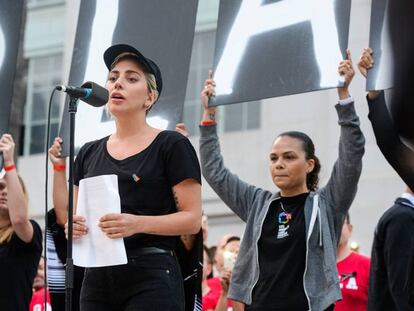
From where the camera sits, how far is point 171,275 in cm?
416

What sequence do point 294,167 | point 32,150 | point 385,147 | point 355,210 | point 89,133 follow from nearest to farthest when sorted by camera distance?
point 385,147 < point 294,167 < point 89,133 < point 355,210 < point 32,150

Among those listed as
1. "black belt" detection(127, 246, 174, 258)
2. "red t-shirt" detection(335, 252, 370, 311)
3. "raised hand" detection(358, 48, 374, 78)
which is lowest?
"red t-shirt" detection(335, 252, 370, 311)

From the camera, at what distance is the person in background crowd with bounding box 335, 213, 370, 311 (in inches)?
248

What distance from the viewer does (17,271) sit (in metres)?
5.78

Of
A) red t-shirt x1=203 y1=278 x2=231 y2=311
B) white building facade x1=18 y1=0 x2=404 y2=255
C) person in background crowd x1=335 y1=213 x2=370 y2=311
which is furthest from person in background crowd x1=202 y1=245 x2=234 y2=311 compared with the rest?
white building facade x1=18 y1=0 x2=404 y2=255

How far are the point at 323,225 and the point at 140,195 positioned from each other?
1.33 meters

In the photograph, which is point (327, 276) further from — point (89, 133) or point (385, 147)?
point (89, 133)

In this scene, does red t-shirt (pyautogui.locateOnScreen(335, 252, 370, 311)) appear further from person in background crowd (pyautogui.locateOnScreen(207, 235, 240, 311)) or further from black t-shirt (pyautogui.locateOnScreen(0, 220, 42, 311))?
black t-shirt (pyautogui.locateOnScreen(0, 220, 42, 311))

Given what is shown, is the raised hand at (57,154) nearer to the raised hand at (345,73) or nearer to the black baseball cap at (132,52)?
the black baseball cap at (132,52)

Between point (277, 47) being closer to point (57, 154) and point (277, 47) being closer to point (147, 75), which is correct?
point (147, 75)

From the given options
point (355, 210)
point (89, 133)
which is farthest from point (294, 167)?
point (355, 210)

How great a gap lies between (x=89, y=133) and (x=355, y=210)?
26.3 ft

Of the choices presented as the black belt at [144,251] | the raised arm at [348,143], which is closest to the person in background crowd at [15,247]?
the black belt at [144,251]

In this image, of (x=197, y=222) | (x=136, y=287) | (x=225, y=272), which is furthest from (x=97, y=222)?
(x=225, y=272)
